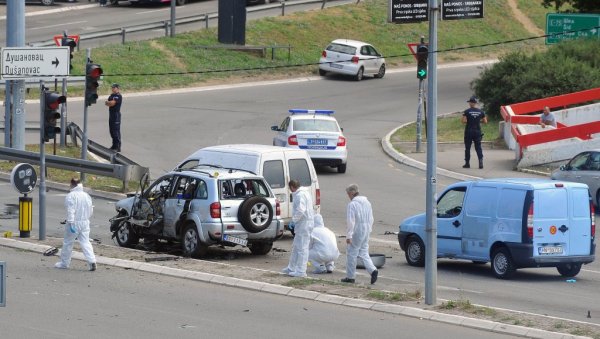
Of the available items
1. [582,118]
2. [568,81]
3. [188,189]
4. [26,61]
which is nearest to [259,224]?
[188,189]

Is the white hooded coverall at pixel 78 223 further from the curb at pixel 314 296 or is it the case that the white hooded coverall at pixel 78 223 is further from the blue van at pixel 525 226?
the blue van at pixel 525 226

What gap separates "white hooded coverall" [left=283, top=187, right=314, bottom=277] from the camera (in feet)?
61.6

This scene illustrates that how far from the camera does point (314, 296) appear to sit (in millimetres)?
17250

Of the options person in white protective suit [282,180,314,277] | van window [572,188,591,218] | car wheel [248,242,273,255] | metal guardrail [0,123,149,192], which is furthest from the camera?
metal guardrail [0,123,149,192]

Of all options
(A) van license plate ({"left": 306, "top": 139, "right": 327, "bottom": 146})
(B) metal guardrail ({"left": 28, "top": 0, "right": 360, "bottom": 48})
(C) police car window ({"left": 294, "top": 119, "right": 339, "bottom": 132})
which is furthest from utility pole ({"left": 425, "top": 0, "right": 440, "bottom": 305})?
(B) metal guardrail ({"left": 28, "top": 0, "right": 360, "bottom": 48})

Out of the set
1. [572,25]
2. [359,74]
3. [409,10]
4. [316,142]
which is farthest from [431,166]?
[359,74]

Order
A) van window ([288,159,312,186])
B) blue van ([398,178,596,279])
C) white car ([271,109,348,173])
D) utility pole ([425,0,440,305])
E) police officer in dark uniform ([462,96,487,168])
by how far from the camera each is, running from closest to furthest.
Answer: utility pole ([425,0,440,305]), blue van ([398,178,596,279]), van window ([288,159,312,186]), white car ([271,109,348,173]), police officer in dark uniform ([462,96,487,168])

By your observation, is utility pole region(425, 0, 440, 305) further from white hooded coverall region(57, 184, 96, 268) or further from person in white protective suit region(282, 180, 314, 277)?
white hooded coverall region(57, 184, 96, 268)

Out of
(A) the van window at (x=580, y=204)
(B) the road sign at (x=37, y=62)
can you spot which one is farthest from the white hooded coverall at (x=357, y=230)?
(B) the road sign at (x=37, y=62)

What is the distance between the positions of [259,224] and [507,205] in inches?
169

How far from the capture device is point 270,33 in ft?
190

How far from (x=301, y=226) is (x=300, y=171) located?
538 cm

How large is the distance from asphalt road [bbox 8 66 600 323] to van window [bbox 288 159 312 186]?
51.1 inches

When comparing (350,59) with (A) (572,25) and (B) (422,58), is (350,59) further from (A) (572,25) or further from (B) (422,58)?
(B) (422,58)
